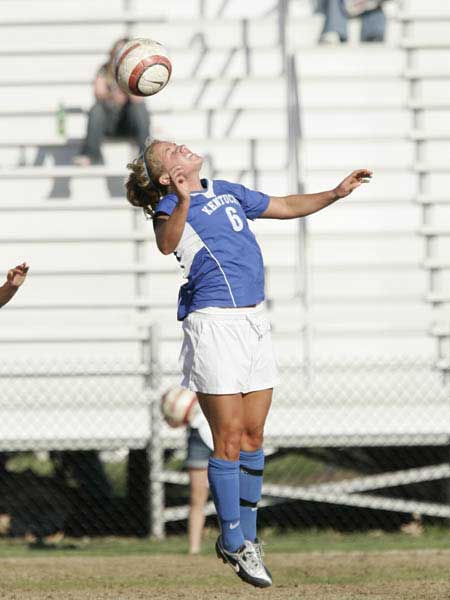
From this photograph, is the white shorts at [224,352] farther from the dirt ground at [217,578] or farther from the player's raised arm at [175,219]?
the dirt ground at [217,578]

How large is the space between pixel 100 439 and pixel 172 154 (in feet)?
16.4

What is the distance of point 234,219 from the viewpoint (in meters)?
6.44

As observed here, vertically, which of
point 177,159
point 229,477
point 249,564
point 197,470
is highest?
point 177,159

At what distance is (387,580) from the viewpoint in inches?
299

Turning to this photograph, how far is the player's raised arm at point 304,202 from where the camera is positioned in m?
6.68

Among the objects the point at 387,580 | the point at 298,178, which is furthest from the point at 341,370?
the point at 387,580

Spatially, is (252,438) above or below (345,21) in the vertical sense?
below

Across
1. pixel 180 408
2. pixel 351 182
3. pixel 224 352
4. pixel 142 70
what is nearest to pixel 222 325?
pixel 224 352

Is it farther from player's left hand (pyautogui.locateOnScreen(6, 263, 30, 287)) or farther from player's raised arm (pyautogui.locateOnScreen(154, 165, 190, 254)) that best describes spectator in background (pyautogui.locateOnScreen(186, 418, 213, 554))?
player's raised arm (pyautogui.locateOnScreen(154, 165, 190, 254))

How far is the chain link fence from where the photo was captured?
1086 cm

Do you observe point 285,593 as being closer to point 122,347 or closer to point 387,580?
point 387,580

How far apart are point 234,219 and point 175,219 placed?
1.43ft

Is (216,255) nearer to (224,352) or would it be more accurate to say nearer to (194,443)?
(224,352)

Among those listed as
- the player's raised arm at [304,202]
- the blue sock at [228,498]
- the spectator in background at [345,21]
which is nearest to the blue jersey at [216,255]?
the player's raised arm at [304,202]
